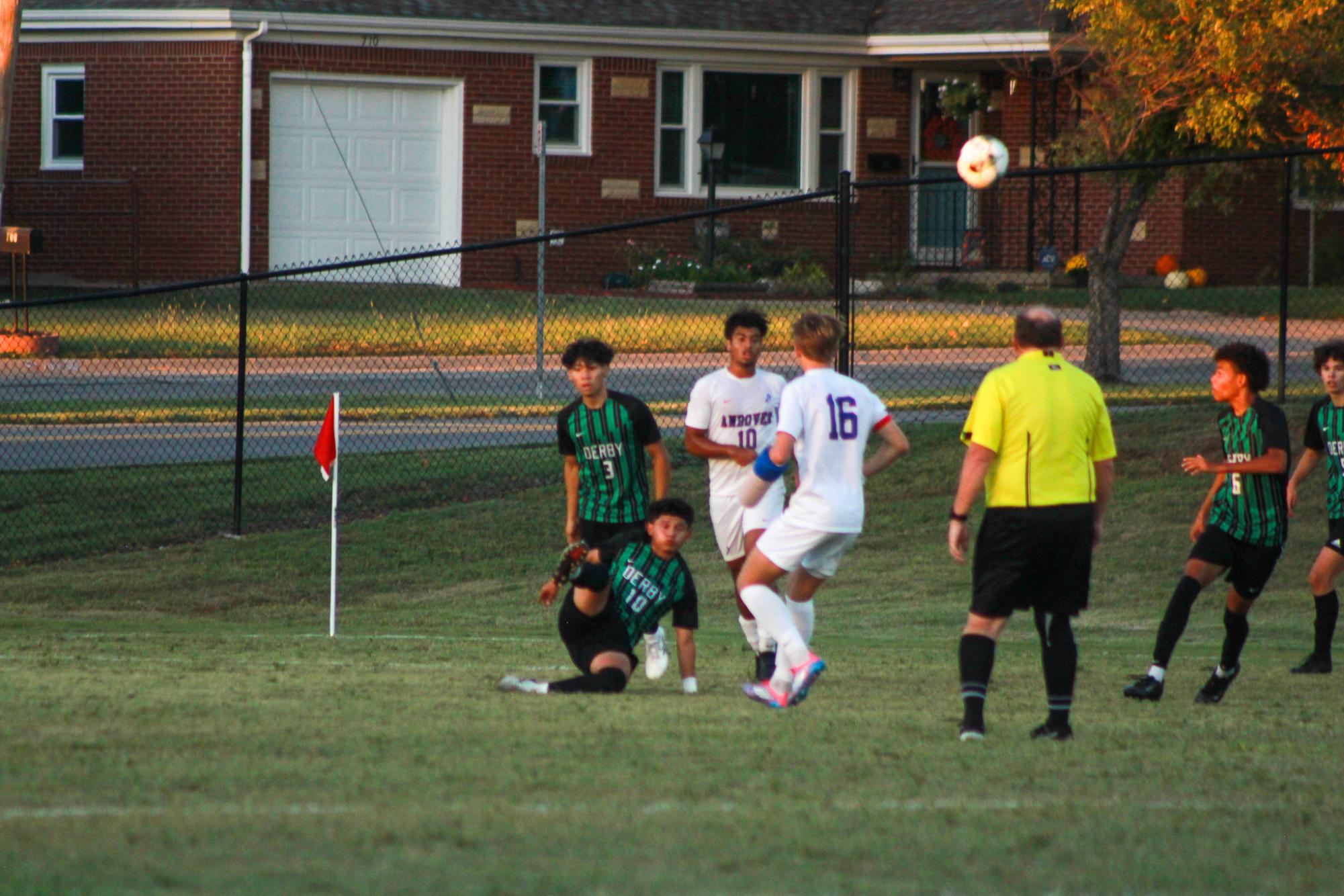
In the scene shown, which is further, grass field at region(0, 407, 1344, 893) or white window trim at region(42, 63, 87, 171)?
white window trim at region(42, 63, 87, 171)

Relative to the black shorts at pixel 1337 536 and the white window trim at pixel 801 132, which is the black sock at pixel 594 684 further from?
the white window trim at pixel 801 132

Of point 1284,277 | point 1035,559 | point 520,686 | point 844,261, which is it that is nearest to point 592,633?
point 520,686

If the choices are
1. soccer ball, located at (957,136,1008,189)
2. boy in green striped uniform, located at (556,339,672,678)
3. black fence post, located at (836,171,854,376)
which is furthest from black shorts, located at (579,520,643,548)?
soccer ball, located at (957,136,1008,189)

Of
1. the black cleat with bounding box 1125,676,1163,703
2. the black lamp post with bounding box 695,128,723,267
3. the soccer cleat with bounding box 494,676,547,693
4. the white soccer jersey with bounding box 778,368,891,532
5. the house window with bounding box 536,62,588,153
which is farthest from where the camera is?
the house window with bounding box 536,62,588,153

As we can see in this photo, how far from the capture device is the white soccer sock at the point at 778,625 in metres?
7.50

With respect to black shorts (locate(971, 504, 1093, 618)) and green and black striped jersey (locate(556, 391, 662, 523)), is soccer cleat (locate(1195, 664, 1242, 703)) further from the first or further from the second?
green and black striped jersey (locate(556, 391, 662, 523))

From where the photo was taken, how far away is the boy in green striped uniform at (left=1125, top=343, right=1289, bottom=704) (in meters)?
8.50

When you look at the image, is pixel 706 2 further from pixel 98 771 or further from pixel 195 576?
pixel 98 771

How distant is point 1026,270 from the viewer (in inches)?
1081

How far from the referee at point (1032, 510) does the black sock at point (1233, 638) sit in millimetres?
1858

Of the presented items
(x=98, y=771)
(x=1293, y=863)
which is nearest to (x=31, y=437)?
(x=98, y=771)

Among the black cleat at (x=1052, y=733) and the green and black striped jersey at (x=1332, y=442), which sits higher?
the green and black striped jersey at (x=1332, y=442)

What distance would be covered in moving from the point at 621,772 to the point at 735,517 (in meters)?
3.47

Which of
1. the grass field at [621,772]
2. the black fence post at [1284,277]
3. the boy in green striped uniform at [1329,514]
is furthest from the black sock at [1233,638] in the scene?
the black fence post at [1284,277]
